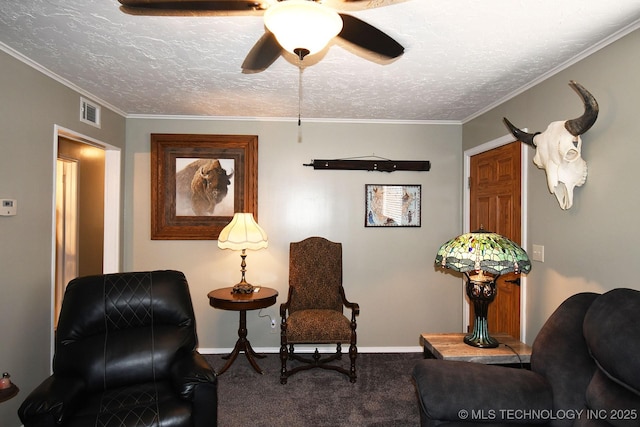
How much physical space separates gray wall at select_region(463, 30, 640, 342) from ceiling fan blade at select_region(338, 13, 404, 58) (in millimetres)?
1310

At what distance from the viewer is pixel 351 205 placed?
153 inches

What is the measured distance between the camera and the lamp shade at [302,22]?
3.99 ft

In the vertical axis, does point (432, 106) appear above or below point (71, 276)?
above

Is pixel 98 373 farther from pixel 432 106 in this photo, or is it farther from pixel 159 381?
pixel 432 106

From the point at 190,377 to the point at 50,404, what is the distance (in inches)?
23.8

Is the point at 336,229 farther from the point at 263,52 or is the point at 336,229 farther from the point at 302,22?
the point at 302,22

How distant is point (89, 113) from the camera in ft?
10.3

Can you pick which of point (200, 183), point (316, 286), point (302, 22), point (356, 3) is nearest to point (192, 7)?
point (302, 22)

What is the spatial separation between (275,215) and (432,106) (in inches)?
73.4

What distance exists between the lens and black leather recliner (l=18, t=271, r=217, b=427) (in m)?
1.77

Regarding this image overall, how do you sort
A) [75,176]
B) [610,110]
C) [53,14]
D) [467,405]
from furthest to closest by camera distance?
[75,176], [610,110], [53,14], [467,405]

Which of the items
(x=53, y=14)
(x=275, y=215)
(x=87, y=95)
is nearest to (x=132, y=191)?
(x=87, y=95)

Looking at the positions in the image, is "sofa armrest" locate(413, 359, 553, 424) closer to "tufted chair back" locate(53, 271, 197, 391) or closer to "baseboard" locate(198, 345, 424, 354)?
"tufted chair back" locate(53, 271, 197, 391)

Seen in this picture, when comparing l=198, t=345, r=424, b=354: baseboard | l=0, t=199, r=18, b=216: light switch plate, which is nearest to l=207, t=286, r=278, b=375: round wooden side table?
l=198, t=345, r=424, b=354: baseboard
